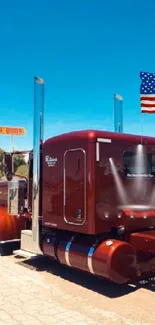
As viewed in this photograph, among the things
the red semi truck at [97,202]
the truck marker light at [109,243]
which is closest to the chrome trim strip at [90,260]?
the red semi truck at [97,202]

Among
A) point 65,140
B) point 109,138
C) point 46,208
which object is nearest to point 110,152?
point 109,138

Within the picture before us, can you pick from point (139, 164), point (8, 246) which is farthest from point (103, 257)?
point (8, 246)

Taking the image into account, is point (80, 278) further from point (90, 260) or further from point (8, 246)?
point (8, 246)

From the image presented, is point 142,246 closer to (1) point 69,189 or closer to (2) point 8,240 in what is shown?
(1) point 69,189

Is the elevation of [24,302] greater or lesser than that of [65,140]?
lesser

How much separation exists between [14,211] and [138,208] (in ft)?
10.2

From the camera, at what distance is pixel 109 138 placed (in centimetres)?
626

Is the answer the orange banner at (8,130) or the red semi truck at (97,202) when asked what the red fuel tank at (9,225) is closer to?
the red semi truck at (97,202)

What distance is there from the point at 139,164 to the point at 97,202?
3.92 feet

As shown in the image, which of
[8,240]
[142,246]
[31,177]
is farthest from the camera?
[8,240]

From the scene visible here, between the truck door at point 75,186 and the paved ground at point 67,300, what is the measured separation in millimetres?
1118

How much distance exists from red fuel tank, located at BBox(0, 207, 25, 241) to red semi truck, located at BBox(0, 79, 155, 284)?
146cm

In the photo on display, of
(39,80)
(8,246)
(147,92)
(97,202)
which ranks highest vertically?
(39,80)

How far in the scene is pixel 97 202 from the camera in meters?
5.97
